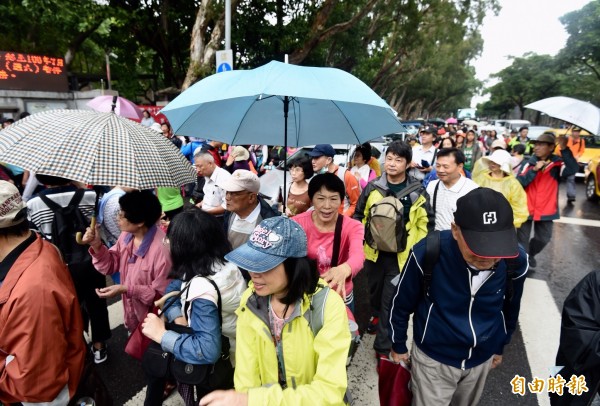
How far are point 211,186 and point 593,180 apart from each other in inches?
435

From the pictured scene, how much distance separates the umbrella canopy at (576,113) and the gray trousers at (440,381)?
430cm

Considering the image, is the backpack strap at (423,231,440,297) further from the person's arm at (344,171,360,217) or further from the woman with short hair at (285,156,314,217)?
the person's arm at (344,171,360,217)

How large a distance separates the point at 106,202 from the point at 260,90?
2135 mm

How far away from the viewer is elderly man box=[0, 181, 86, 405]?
1515mm

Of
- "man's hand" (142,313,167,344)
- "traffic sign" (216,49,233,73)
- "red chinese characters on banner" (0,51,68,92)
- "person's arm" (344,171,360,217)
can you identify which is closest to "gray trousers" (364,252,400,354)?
"person's arm" (344,171,360,217)

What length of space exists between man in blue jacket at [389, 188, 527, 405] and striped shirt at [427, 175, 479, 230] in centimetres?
163

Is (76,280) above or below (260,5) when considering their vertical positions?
below

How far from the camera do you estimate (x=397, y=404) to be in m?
2.08

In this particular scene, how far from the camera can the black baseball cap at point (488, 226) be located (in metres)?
1.59

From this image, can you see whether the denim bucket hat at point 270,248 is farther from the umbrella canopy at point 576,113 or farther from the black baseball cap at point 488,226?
the umbrella canopy at point 576,113

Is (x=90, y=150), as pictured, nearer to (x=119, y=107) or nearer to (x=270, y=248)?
(x=270, y=248)

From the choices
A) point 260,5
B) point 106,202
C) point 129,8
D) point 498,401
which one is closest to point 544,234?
point 498,401

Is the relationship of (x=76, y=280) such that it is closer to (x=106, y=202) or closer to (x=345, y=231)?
(x=106, y=202)

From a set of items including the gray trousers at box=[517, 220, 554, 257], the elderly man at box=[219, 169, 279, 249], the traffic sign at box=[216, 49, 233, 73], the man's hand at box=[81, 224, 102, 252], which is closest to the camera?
the man's hand at box=[81, 224, 102, 252]
